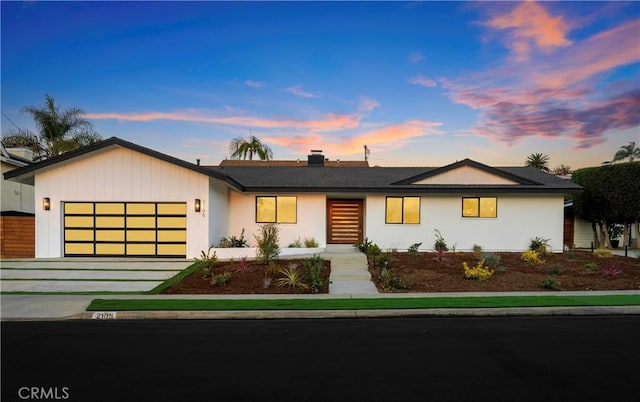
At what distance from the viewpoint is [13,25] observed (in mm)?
17609

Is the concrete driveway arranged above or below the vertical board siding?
below

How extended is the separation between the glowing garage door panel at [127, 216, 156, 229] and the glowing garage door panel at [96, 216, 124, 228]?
1.10 feet

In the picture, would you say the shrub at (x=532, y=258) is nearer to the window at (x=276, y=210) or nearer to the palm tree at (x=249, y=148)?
the window at (x=276, y=210)

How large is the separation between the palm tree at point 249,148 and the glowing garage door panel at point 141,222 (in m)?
28.1

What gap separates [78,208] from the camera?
55.5ft

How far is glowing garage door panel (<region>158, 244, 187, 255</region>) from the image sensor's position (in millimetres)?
16859

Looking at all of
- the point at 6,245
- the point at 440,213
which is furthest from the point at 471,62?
the point at 6,245

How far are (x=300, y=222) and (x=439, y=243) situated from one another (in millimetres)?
6467

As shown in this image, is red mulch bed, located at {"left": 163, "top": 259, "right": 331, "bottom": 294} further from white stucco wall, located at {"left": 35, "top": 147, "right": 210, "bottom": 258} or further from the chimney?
the chimney

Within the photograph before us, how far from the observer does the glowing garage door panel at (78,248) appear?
17.0 meters

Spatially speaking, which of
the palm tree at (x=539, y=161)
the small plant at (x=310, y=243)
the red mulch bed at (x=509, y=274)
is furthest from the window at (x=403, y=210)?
the palm tree at (x=539, y=161)

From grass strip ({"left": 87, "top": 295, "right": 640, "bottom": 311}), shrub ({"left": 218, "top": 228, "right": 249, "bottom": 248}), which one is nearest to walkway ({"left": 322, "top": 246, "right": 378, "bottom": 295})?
grass strip ({"left": 87, "top": 295, "right": 640, "bottom": 311})

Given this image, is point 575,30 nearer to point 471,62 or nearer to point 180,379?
point 471,62

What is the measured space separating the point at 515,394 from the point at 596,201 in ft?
66.5
